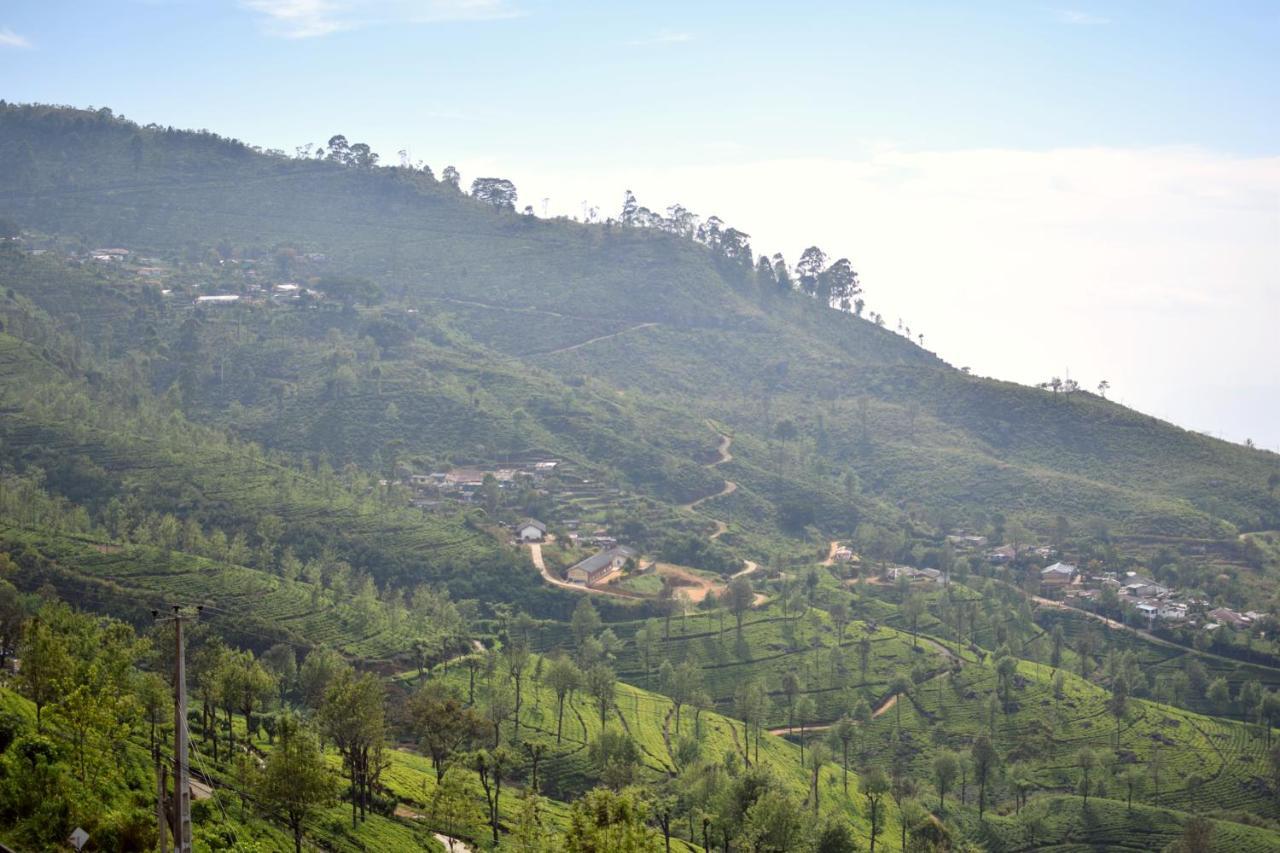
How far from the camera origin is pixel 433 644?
58375 mm

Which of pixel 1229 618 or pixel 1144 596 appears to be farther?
pixel 1144 596

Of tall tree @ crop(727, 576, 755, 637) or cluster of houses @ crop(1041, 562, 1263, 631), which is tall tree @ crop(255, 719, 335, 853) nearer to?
tall tree @ crop(727, 576, 755, 637)

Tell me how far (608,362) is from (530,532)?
51903 millimetres

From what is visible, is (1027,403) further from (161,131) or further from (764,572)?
(161,131)

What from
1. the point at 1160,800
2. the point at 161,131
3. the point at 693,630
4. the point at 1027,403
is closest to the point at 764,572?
the point at 693,630

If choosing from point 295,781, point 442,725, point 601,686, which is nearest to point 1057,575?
point 601,686

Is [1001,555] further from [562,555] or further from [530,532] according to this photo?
[530,532]

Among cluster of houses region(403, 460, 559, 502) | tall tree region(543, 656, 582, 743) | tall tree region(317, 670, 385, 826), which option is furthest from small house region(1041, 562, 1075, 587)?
tall tree region(317, 670, 385, 826)

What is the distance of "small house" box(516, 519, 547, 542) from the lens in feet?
277

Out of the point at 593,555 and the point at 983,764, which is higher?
the point at 593,555

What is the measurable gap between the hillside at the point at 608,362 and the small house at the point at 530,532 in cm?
1765

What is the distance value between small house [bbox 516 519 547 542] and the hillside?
17653 mm

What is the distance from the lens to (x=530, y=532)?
279 ft

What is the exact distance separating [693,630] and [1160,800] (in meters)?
29.6
